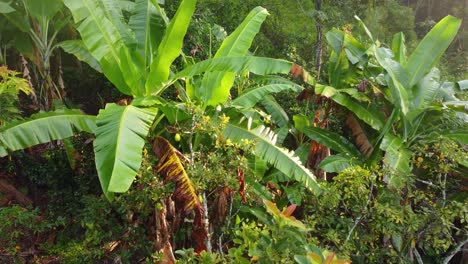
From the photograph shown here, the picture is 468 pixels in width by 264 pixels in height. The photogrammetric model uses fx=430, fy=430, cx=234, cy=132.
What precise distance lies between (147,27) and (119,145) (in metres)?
1.87

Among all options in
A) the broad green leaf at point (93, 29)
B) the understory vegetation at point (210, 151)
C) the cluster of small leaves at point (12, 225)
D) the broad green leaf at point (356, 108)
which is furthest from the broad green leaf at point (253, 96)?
the cluster of small leaves at point (12, 225)

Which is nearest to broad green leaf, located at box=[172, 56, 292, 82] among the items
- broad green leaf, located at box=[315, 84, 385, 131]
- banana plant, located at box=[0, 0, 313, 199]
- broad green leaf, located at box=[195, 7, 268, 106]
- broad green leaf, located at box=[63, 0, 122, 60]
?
banana plant, located at box=[0, 0, 313, 199]

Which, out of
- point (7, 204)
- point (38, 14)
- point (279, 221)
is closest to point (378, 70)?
point (279, 221)

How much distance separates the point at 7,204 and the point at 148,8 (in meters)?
2.70

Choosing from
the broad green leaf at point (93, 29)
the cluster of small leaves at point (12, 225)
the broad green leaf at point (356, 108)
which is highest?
the broad green leaf at point (93, 29)

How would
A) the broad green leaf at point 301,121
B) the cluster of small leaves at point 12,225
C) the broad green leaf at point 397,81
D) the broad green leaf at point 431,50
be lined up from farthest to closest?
1. the broad green leaf at point 431,50
2. the broad green leaf at point 301,121
3. the broad green leaf at point 397,81
4. the cluster of small leaves at point 12,225

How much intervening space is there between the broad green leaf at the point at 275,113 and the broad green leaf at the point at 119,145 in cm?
244

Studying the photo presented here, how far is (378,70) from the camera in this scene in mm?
6078

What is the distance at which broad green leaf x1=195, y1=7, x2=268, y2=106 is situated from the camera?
4.62 metres

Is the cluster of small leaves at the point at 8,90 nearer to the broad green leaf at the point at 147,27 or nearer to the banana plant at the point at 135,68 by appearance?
the banana plant at the point at 135,68

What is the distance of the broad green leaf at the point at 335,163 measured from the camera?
191 inches

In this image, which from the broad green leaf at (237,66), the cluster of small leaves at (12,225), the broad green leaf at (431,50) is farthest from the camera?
the broad green leaf at (431,50)

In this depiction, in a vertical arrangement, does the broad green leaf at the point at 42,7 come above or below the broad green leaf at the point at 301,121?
above

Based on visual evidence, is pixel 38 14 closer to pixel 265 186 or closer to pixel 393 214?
pixel 265 186
